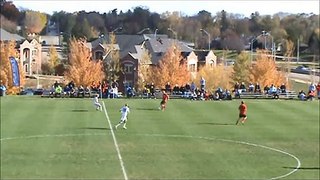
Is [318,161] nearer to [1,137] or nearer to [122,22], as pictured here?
[1,137]

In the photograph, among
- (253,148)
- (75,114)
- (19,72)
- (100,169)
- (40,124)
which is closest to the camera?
→ (19,72)

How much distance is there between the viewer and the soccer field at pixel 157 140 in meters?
18.0

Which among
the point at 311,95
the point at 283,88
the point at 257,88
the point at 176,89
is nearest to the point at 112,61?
the point at 176,89

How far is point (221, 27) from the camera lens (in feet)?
22.0

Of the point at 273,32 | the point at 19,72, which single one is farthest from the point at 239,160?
the point at 273,32

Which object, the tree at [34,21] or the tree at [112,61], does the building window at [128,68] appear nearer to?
the tree at [112,61]

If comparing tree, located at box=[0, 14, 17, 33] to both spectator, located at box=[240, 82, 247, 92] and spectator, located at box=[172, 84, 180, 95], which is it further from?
spectator, located at box=[240, 82, 247, 92]

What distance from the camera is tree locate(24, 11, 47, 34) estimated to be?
5.25 metres

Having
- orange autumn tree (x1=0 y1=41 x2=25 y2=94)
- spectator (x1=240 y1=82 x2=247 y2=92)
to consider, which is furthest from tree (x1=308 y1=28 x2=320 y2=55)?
spectator (x1=240 y1=82 x2=247 y2=92)

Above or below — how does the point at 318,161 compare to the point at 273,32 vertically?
below

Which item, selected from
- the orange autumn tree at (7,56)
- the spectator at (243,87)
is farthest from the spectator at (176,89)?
the orange autumn tree at (7,56)

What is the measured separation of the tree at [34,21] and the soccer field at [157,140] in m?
11.9

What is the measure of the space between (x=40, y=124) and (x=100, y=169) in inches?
277

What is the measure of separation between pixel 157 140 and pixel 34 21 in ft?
54.6
